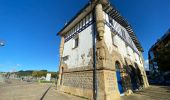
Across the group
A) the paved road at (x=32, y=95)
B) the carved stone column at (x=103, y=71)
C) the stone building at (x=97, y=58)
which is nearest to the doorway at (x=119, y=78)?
the stone building at (x=97, y=58)

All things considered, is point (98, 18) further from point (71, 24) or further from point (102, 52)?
point (71, 24)

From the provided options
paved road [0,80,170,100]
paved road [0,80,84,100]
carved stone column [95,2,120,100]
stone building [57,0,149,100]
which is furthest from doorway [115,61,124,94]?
paved road [0,80,84,100]

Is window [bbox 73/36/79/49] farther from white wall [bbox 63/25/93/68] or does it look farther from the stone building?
white wall [bbox 63/25/93/68]

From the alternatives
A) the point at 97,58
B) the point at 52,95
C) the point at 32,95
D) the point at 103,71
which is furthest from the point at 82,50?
the point at 32,95

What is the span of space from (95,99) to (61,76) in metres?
7.29

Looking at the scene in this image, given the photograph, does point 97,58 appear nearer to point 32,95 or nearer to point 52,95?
point 52,95

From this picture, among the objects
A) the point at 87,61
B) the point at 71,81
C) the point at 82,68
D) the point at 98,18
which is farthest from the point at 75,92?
the point at 98,18

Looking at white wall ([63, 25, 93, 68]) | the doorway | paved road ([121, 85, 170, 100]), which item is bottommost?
paved road ([121, 85, 170, 100])

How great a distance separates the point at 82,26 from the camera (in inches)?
451

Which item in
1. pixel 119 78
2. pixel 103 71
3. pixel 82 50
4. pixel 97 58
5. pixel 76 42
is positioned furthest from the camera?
pixel 76 42

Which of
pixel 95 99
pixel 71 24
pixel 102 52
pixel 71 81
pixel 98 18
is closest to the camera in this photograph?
pixel 95 99

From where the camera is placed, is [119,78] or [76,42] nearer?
[119,78]

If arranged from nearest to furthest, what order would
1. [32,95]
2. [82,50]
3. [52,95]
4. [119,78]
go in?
[32,95] → [119,78] → [52,95] → [82,50]

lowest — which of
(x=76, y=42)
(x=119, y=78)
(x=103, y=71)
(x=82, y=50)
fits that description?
(x=119, y=78)
